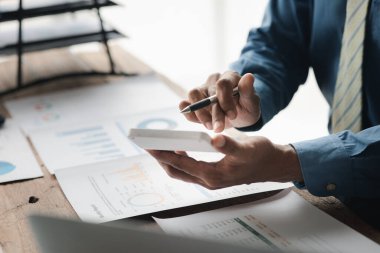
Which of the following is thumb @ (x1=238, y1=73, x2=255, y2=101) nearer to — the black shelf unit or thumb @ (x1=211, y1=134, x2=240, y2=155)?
thumb @ (x1=211, y1=134, x2=240, y2=155)

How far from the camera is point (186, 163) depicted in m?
1.01

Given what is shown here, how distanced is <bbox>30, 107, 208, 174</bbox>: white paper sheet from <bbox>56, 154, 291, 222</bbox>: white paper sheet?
0.05 m

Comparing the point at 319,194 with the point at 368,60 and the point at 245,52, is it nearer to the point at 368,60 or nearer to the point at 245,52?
the point at 368,60

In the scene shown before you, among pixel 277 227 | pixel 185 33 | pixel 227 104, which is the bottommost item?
pixel 185 33

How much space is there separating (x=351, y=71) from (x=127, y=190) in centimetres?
54

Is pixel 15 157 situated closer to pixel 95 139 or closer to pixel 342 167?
pixel 95 139

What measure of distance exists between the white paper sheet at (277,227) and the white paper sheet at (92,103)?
0.56m

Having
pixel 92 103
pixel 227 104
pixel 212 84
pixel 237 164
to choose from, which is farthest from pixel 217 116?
pixel 92 103

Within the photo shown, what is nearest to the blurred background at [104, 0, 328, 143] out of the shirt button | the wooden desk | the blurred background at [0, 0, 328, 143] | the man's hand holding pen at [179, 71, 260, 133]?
the blurred background at [0, 0, 328, 143]

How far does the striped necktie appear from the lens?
1.34 m

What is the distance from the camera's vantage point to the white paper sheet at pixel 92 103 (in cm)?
155

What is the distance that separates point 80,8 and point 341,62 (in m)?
0.75

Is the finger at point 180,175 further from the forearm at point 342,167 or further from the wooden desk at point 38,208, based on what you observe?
the forearm at point 342,167

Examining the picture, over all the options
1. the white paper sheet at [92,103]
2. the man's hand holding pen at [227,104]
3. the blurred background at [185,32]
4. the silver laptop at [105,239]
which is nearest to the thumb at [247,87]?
the man's hand holding pen at [227,104]
